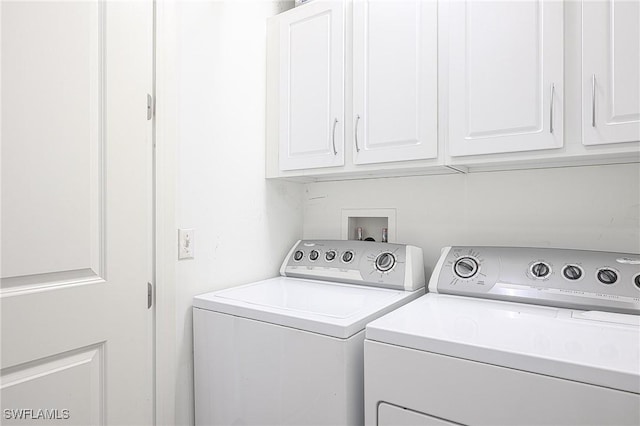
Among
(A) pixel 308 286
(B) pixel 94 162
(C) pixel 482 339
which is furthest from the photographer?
(A) pixel 308 286

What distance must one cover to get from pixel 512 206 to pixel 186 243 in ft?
4.35

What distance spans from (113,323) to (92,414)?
287 mm

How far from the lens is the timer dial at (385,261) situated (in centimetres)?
160

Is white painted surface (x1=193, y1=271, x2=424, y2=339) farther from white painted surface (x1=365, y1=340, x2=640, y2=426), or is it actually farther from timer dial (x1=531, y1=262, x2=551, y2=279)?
timer dial (x1=531, y1=262, x2=551, y2=279)

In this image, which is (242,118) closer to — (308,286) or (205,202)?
(205,202)

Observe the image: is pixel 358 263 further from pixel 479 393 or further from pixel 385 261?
pixel 479 393

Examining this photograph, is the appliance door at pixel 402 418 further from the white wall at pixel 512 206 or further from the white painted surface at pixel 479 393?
the white wall at pixel 512 206

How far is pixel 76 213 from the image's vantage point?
1155 mm

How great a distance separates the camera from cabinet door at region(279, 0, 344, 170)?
1.62 metres

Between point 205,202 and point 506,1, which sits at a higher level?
point 506,1

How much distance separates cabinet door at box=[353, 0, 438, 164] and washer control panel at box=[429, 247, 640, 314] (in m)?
0.45

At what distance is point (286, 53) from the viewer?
1.77m

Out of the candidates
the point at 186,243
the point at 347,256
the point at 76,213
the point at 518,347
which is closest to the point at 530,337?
the point at 518,347

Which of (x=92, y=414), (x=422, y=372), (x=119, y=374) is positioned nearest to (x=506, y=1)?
(x=422, y=372)
